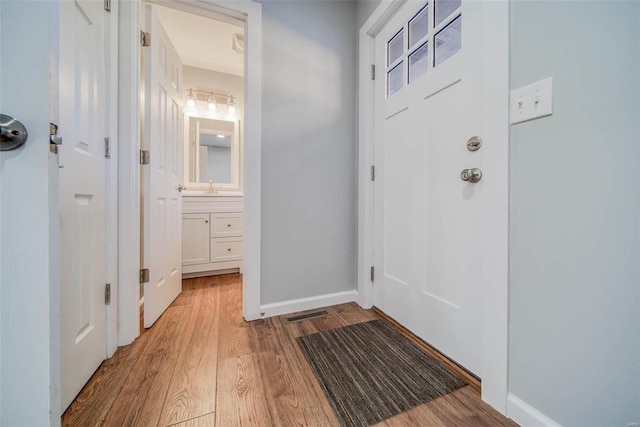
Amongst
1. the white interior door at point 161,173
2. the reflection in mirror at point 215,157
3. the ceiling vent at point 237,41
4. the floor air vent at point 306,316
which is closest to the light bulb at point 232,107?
the reflection in mirror at point 215,157

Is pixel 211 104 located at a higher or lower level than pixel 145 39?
higher

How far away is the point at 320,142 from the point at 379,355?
54.7 inches

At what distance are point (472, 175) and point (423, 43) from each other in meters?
0.83

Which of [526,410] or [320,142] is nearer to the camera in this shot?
[526,410]

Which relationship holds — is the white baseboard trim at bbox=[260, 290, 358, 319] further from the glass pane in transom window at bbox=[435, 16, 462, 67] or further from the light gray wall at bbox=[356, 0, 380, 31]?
the light gray wall at bbox=[356, 0, 380, 31]

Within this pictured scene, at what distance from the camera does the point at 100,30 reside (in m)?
Answer: 1.08

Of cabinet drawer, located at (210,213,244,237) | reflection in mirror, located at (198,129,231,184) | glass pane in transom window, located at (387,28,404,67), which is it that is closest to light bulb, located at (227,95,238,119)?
reflection in mirror, located at (198,129,231,184)

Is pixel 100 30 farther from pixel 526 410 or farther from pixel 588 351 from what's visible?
pixel 526 410

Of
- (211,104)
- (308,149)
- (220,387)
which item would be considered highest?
(211,104)

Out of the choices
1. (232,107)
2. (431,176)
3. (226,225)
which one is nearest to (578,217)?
(431,176)

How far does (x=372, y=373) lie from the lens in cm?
102

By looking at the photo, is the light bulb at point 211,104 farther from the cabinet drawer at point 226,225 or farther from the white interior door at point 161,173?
the cabinet drawer at point 226,225

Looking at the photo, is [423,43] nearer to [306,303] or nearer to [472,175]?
[472,175]

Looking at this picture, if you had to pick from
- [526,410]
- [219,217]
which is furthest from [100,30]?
[526,410]
